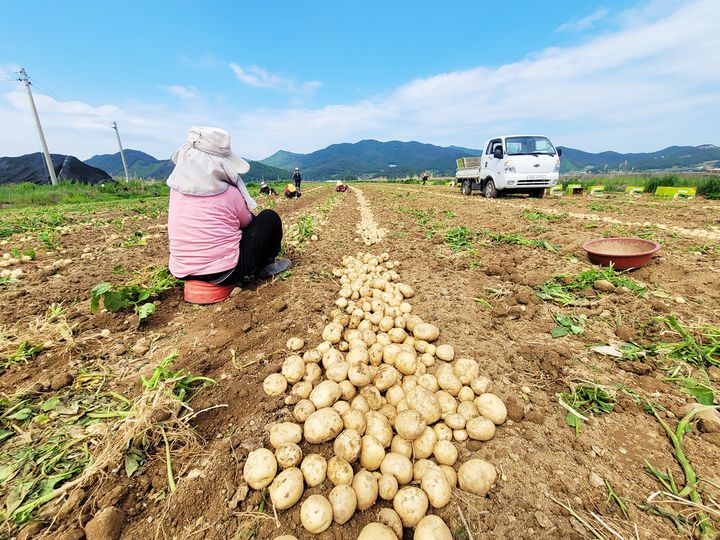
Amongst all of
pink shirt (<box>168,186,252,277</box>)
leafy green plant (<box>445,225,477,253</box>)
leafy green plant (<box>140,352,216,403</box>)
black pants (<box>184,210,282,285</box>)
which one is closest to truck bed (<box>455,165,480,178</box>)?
leafy green plant (<box>445,225,477,253</box>)

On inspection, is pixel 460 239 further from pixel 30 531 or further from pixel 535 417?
pixel 30 531

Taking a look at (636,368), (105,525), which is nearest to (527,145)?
(636,368)

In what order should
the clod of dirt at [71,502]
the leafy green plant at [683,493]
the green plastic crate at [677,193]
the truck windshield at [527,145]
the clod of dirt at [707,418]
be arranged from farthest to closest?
the truck windshield at [527,145] → the green plastic crate at [677,193] → the clod of dirt at [707,418] → the clod of dirt at [71,502] → the leafy green plant at [683,493]

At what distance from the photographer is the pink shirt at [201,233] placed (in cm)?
299

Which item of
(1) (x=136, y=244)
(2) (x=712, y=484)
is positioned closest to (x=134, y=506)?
(2) (x=712, y=484)

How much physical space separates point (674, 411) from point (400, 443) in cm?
155

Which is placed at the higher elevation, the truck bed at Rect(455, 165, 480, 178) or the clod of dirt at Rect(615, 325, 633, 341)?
the truck bed at Rect(455, 165, 480, 178)

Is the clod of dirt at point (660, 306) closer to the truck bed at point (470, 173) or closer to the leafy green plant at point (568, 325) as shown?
the leafy green plant at point (568, 325)

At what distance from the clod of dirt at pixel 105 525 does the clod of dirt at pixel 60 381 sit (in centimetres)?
119

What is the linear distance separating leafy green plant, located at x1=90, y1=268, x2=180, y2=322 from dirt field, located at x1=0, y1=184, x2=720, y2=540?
12cm

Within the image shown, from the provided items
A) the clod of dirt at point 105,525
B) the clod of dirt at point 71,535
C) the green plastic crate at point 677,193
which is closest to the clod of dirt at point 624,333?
the clod of dirt at point 105,525

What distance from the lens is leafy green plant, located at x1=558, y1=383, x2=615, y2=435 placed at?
169 cm

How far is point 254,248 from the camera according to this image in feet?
11.3

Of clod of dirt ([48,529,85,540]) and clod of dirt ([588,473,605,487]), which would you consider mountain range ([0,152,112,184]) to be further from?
clod of dirt ([588,473,605,487])
